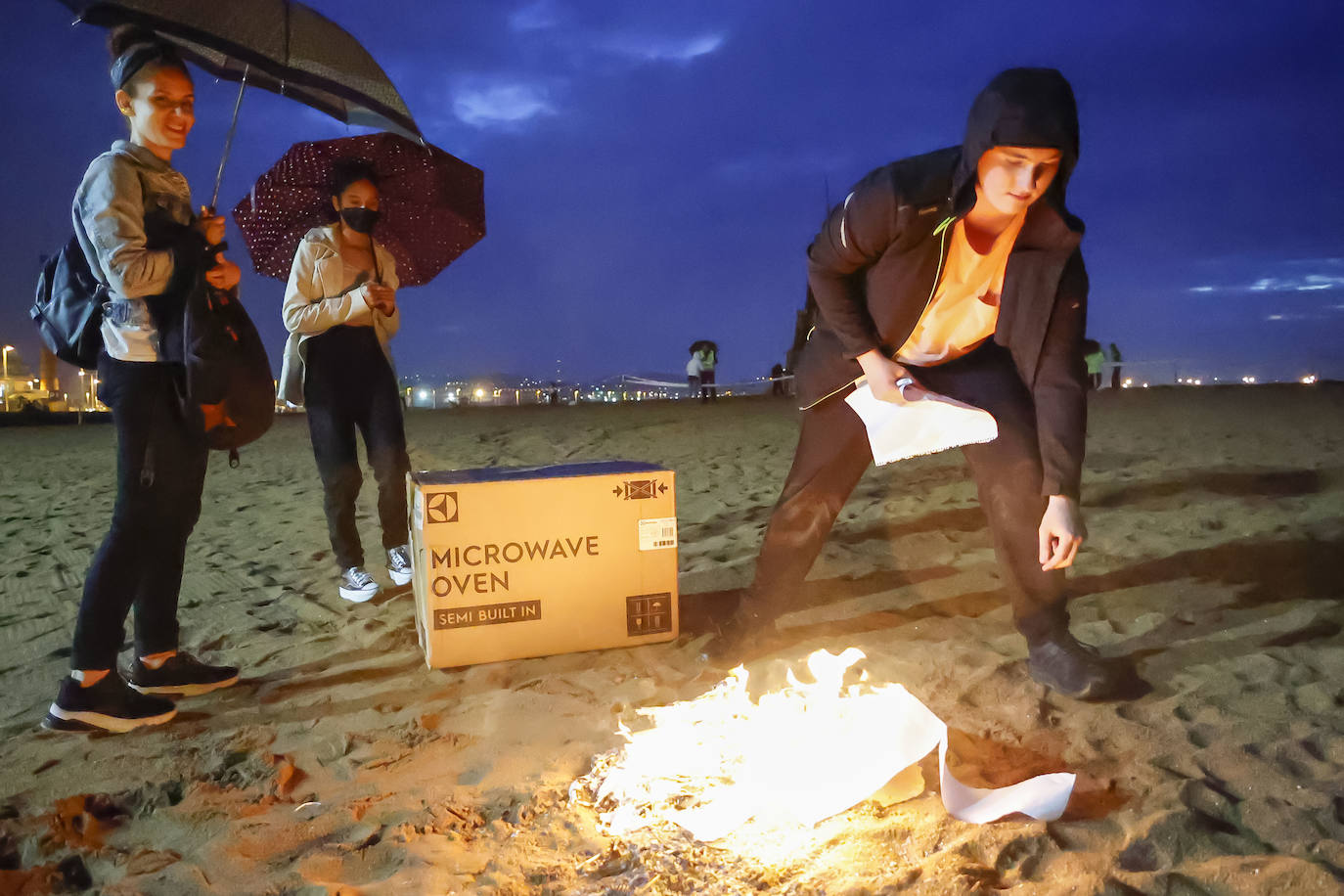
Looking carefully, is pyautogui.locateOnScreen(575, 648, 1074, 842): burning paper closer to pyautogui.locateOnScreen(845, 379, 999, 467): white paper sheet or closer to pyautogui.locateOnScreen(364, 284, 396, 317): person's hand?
pyautogui.locateOnScreen(845, 379, 999, 467): white paper sheet

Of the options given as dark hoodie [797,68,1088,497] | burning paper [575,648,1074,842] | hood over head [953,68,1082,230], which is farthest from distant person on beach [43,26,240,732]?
hood over head [953,68,1082,230]

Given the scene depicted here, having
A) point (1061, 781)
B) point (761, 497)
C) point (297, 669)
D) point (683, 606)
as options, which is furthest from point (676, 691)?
point (761, 497)

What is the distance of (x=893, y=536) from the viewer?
4.55 meters

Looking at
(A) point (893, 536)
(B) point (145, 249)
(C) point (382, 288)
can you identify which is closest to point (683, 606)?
(A) point (893, 536)

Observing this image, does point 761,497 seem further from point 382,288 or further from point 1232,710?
point 1232,710

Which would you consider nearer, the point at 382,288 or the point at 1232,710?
the point at 1232,710

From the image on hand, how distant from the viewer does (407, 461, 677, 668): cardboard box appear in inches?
116

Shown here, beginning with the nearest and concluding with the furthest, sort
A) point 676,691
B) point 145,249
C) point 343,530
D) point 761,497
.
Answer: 1. point 145,249
2. point 676,691
3. point 343,530
4. point 761,497

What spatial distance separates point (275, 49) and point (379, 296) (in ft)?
3.19

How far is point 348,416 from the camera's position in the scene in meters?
3.64

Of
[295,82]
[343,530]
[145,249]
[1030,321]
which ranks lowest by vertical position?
[343,530]

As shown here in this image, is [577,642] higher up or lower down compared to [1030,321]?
lower down

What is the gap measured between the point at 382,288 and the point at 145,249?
47.4 inches

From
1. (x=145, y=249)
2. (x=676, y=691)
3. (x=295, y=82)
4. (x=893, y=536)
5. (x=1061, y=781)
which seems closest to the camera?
(x=1061, y=781)
